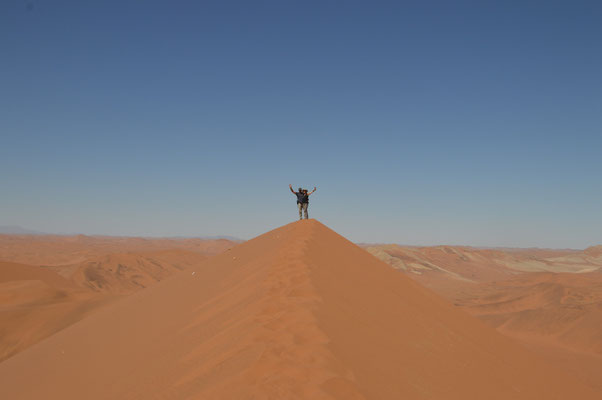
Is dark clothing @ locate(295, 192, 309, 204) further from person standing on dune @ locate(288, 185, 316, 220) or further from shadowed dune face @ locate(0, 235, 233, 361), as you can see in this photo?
shadowed dune face @ locate(0, 235, 233, 361)

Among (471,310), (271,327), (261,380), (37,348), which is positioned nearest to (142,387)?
(271,327)

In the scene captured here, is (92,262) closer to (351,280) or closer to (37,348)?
(37,348)

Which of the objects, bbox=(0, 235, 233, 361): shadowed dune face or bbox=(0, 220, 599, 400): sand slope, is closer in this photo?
bbox=(0, 220, 599, 400): sand slope

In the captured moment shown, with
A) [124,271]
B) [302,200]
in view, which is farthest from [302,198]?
[124,271]

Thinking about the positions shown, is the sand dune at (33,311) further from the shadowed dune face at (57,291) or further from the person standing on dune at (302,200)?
the person standing on dune at (302,200)

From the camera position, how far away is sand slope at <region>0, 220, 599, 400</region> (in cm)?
251

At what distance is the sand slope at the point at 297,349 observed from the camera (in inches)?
98.7

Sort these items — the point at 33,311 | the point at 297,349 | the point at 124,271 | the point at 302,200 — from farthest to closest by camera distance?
1. the point at 124,271
2. the point at 33,311
3. the point at 302,200
4. the point at 297,349

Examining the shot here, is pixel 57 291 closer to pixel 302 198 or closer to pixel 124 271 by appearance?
pixel 124 271

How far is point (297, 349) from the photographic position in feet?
8.65

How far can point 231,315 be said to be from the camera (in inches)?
165

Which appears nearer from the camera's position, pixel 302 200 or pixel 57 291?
pixel 302 200

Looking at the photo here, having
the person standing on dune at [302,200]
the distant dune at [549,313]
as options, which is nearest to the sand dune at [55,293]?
the person standing on dune at [302,200]

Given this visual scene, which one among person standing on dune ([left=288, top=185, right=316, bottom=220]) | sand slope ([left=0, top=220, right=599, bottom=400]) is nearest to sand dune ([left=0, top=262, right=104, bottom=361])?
sand slope ([left=0, top=220, right=599, bottom=400])
